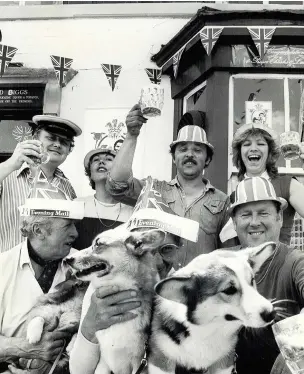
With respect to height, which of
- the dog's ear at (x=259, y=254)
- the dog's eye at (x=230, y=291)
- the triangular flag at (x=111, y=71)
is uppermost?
the triangular flag at (x=111, y=71)

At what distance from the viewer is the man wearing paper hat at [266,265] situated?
5.64 ft

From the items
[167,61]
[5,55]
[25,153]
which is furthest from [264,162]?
[5,55]

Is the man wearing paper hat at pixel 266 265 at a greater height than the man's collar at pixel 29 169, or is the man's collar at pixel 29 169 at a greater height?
the man's collar at pixel 29 169

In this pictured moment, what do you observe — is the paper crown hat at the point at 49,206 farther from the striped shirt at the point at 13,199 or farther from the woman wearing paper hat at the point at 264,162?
the woman wearing paper hat at the point at 264,162

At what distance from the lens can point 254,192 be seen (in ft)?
6.07

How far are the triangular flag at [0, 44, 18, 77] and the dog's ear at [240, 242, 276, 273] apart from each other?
1.58 meters

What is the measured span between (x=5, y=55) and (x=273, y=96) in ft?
5.01

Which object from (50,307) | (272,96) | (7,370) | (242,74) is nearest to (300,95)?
(272,96)

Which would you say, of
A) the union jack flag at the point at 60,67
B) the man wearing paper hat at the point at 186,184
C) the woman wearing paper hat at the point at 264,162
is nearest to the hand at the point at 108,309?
the man wearing paper hat at the point at 186,184

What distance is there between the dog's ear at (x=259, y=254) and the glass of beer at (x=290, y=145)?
0.56 meters

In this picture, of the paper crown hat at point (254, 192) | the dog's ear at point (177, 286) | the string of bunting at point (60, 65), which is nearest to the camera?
the dog's ear at point (177, 286)

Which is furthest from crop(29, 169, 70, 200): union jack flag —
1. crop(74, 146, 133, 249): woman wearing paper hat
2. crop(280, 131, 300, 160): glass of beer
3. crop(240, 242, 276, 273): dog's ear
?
crop(280, 131, 300, 160): glass of beer

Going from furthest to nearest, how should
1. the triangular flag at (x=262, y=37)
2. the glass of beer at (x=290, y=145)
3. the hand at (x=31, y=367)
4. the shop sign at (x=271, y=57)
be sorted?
the shop sign at (x=271, y=57)
the triangular flag at (x=262, y=37)
the glass of beer at (x=290, y=145)
the hand at (x=31, y=367)

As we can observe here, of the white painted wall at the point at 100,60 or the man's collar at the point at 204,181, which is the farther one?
the white painted wall at the point at 100,60
